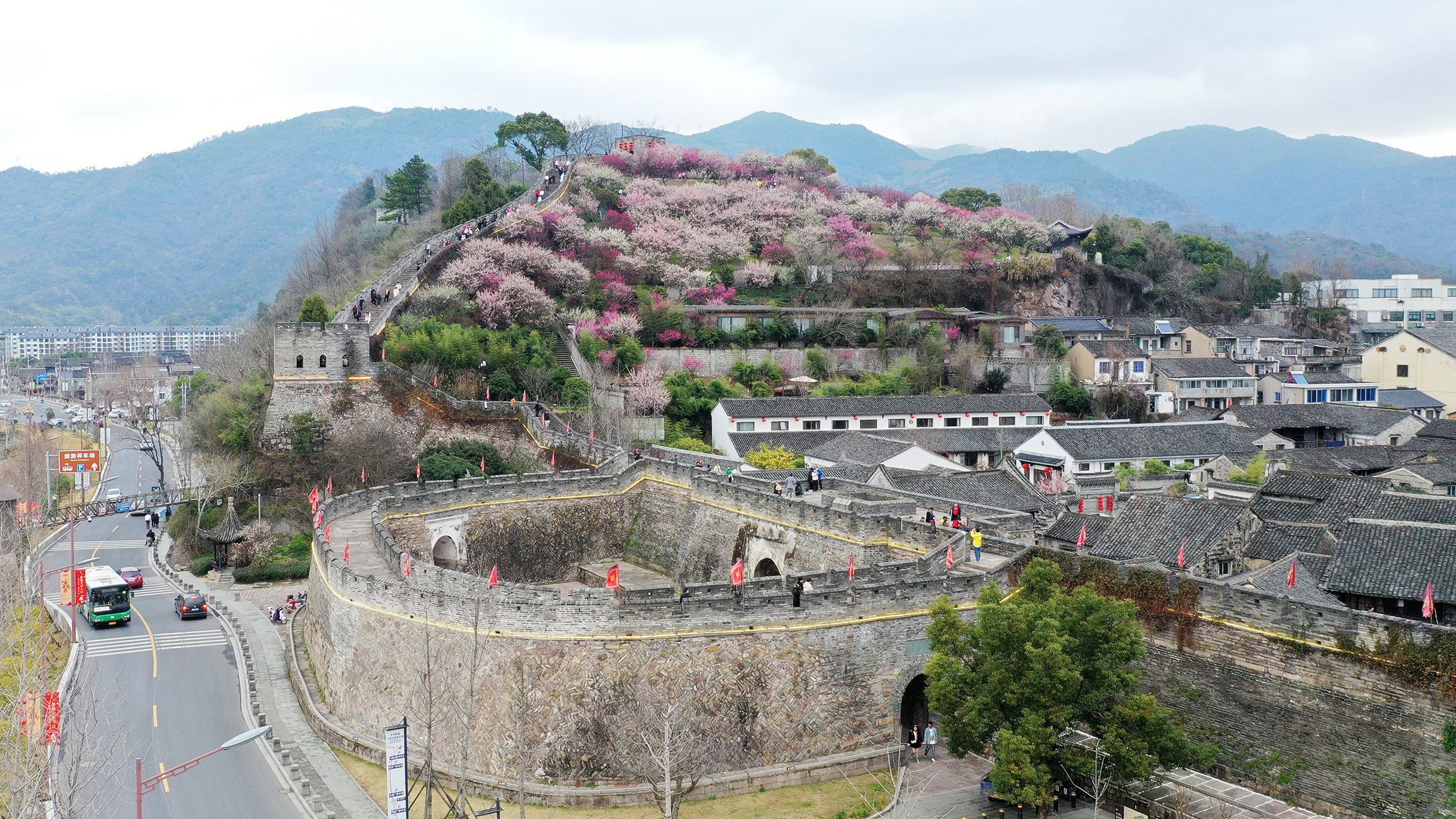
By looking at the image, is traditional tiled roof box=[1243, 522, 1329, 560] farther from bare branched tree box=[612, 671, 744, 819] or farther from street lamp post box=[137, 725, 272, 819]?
street lamp post box=[137, 725, 272, 819]

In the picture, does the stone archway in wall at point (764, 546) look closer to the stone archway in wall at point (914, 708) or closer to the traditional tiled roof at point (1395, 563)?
the stone archway in wall at point (914, 708)

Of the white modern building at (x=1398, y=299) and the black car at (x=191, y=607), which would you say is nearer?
the black car at (x=191, y=607)

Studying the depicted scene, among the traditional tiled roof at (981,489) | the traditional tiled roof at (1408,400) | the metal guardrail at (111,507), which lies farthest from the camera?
the traditional tiled roof at (1408,400)

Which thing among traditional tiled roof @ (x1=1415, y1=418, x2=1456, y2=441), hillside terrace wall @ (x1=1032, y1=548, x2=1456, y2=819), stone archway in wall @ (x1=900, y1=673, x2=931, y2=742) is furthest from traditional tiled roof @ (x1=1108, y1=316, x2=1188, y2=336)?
hillside terrace wall @ (x1=1032, y1=548, x2=1456, y2=819)

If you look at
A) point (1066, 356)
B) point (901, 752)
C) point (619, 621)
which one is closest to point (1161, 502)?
point (901, 752)

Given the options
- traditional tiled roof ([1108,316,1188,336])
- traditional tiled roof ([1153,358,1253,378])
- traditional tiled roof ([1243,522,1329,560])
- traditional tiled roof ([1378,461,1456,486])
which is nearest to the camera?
traditional tiled roof ([1243,522,1329,560])

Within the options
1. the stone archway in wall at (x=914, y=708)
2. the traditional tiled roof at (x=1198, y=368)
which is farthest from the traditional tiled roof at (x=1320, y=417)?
the stone archway in wall at (x=914, y=708)

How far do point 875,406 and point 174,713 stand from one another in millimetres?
38042

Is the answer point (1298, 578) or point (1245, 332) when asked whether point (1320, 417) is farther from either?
point (1298, 578)

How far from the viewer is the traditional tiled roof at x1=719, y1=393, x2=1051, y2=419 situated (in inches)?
2181

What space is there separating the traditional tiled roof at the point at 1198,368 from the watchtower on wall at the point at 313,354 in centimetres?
4950

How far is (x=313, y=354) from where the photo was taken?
5056 cm

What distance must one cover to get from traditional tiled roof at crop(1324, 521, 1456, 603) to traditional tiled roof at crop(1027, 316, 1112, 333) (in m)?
48.3

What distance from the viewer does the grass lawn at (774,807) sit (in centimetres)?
2106
